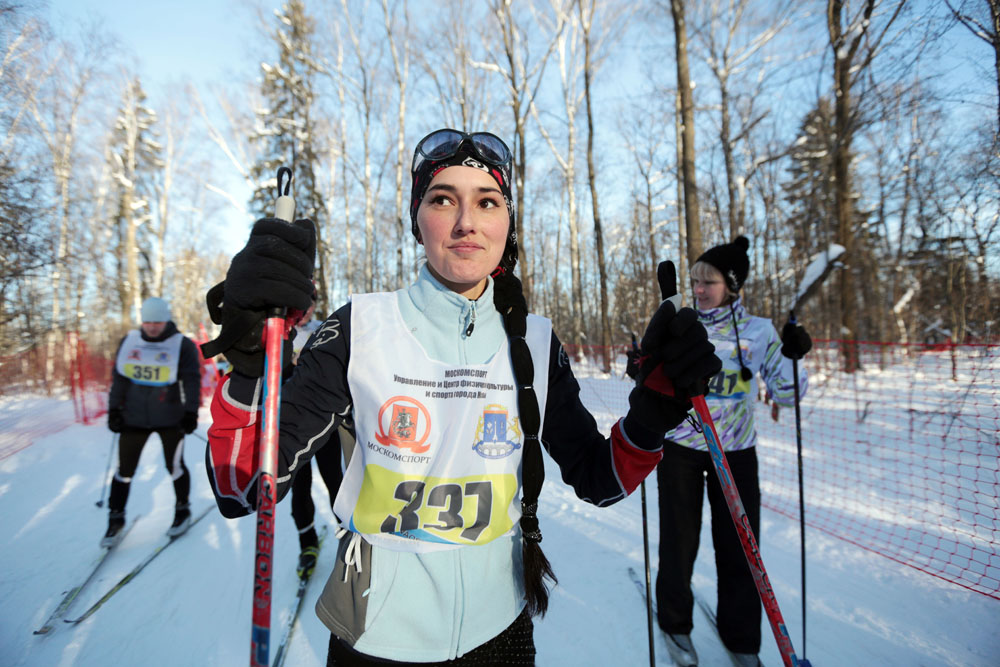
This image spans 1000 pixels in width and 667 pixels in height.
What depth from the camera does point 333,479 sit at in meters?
3.81

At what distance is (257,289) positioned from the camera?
108 centimetres

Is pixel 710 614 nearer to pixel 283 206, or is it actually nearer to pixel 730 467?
pixel 730 467

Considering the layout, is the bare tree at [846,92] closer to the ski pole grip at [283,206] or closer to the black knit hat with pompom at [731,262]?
the black knit hat with pompom at [731,262]

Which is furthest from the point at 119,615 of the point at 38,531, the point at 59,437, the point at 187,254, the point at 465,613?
the point at 187,254

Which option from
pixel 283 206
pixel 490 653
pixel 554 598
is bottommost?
pixel 554 598

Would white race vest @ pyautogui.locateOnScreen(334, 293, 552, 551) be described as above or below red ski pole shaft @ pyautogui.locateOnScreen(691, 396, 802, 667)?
above

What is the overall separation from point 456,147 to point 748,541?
1.80 meters

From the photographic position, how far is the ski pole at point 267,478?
1.05m

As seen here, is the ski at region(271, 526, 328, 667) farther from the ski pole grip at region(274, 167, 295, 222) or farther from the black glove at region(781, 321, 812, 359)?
the black glove at region(781, 321, 812, 359)

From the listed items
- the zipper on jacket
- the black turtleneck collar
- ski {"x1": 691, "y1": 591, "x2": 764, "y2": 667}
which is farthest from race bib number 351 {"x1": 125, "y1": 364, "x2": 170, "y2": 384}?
ski {"x1": 691, "y1": 591, "x2": 764, "y2": 667}

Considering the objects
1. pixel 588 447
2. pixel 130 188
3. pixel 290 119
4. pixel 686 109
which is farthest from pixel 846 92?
pixel 130 188

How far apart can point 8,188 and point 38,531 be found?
423 cm

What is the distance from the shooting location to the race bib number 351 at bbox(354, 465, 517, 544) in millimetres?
1154

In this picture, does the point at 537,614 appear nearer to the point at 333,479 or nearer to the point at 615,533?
the point at 333,479
